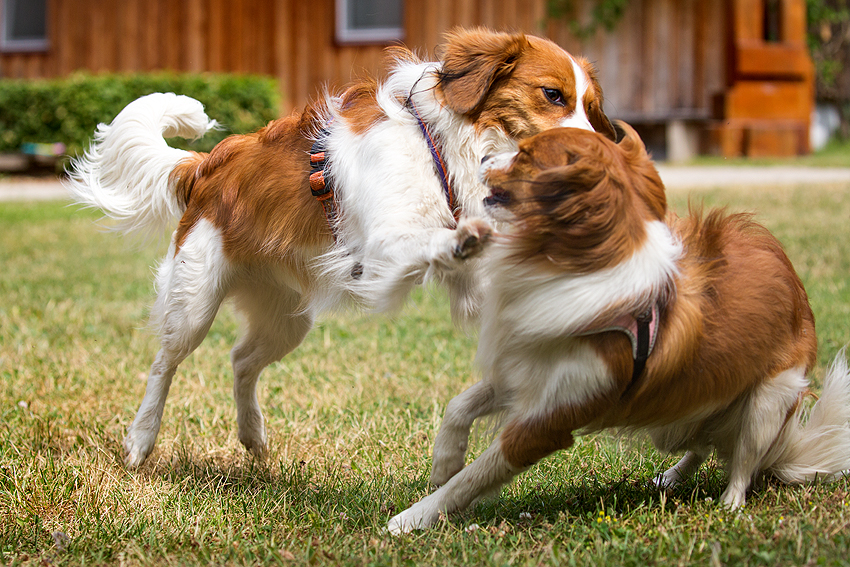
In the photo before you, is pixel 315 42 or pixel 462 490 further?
pixel 315 42

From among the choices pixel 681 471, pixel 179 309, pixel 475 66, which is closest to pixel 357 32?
pixel 179 309

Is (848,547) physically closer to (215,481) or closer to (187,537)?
(187,537)

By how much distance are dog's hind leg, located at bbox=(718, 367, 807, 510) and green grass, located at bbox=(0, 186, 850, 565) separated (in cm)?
10

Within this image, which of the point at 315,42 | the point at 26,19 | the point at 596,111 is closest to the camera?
the point at 596,111

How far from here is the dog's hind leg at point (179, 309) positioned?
349 centimetres

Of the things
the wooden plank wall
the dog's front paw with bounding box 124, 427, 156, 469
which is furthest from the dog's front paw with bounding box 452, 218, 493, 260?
the wooden plank wall

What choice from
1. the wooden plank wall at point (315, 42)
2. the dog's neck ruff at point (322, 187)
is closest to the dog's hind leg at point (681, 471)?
the dog's neck ruff at point (322, 187)

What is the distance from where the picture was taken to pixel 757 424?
277cm

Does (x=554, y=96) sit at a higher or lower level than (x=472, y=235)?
higher

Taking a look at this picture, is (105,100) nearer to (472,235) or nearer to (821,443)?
(472,235)

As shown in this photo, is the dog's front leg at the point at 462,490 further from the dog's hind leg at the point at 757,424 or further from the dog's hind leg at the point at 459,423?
the dog's hind leg at the point at 757,424

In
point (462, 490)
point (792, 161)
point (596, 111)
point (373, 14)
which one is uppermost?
point (373, 14)

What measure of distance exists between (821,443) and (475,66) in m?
1.78

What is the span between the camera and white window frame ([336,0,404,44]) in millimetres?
14375
